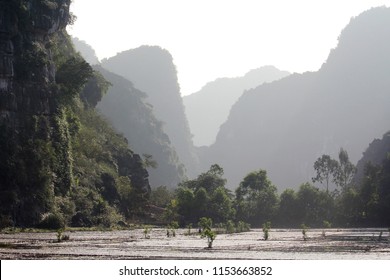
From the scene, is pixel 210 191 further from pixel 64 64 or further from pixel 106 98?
pixel 106 98

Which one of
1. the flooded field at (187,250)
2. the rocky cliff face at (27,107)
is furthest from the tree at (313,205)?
the flooded field at (187,250)

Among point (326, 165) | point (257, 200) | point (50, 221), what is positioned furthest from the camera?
point (326, 165)

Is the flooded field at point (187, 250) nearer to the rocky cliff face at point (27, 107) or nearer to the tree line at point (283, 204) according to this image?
the rocky cliff face at point (27, 107)

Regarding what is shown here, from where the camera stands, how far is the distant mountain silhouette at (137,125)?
619ft

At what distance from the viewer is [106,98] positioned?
188000 mm

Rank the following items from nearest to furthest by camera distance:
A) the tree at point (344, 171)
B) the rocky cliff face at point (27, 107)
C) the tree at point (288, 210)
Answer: the rocky cliff face at point (27, 107), the tree at point (288, 210), the tree at point (344, 171)

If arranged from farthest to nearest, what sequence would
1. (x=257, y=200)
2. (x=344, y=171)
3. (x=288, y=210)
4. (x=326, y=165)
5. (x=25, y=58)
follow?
(x=326, y=165) < (x=344, y=171) < (x=257, y=200) < (x=288, y=210) < (x=25, y=58)

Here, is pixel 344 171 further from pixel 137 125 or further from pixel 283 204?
pixel 137 125

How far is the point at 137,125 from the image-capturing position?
193 meters

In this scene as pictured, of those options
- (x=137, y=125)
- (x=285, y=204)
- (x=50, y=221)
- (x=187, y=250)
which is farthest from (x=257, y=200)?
(x=137, y=125)

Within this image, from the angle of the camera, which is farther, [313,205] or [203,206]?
[313,205]

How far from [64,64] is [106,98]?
125m

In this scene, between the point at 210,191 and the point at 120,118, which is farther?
the point at 120,118
